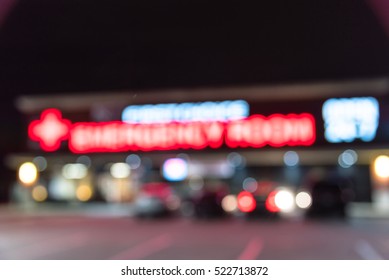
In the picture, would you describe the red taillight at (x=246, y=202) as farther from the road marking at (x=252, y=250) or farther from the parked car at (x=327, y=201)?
the road marking at (x=252, y=250)

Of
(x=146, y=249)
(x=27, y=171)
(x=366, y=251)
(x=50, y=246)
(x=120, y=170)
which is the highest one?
(x=27, y=171)

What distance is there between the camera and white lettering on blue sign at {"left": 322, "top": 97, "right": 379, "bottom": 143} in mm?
25312

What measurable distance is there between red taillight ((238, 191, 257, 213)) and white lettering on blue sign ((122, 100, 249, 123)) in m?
3.38

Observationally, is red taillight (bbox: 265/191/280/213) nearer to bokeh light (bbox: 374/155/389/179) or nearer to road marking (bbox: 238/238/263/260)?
bokeh light (bbox: 374/155/389/179)

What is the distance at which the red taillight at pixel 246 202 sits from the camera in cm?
2630

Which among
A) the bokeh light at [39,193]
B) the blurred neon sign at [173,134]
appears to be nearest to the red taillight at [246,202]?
the blurred neon sign at [173,134]

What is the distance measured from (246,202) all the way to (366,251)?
12325 millimetres

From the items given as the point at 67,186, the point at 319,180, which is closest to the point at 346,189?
the point at 319,180

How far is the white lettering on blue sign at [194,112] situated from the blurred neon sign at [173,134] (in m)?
0.22

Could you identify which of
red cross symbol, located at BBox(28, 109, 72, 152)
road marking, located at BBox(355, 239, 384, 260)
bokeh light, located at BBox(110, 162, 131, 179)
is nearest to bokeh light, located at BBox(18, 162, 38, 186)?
red cross symbol, located at BBox(28, 109, 72, 152)

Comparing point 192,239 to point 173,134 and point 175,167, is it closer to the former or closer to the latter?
point 173,134

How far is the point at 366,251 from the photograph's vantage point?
14.4 meters

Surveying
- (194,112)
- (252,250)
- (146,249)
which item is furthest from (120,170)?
(252,250)
